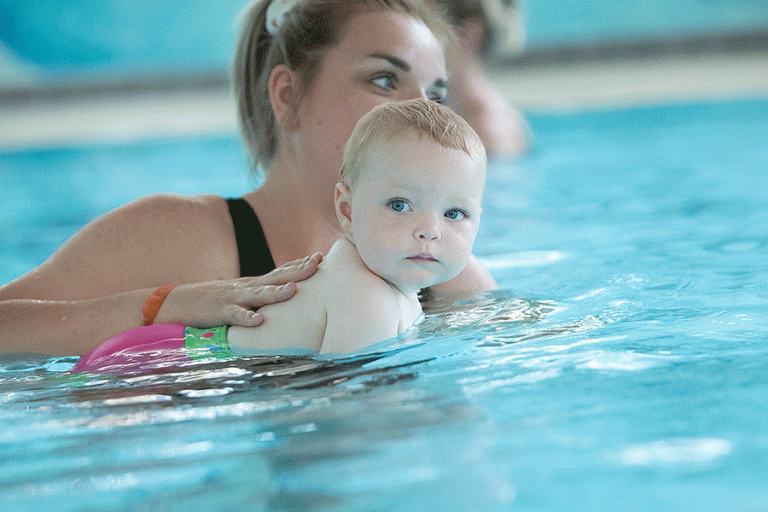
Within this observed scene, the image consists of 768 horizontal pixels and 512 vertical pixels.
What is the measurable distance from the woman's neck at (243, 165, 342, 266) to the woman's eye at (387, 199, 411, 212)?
26.0 inches

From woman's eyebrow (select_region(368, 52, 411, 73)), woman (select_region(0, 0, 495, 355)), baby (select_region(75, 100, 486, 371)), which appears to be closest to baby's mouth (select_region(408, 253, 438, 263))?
baby (select_region(75, 100, 486, 371))

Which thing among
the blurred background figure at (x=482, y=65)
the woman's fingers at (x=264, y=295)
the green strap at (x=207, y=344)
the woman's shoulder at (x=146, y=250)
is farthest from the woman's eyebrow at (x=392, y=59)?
the blurred background figure at (x=482, y=65)

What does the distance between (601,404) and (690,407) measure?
149mm

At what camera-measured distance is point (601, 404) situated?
1.46 metres

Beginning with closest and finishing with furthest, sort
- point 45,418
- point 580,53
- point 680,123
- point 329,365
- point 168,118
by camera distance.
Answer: point 45,418, point 329,365, point 680,123, point 168,118, point 580,53

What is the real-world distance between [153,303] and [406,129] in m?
0.77

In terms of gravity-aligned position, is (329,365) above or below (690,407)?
above

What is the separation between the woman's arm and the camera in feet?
6.23

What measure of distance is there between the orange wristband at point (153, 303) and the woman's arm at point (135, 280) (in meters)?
0.02

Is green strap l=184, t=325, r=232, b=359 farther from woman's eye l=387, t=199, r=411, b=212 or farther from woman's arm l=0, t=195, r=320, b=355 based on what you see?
woman's eye l=387, t=199, r=411, b=212

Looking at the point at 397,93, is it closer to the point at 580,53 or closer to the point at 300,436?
the point at 300,436

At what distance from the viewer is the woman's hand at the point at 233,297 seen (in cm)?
181

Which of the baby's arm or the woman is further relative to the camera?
the woman

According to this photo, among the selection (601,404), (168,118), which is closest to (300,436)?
(601,404)
